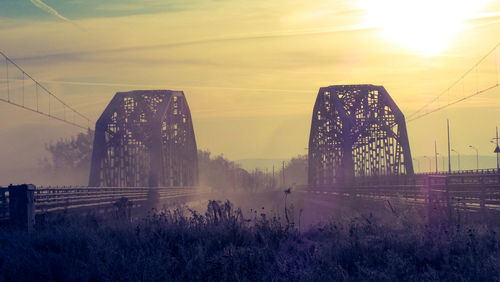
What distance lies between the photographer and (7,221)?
60.5 ft

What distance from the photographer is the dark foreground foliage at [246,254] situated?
1068 cm

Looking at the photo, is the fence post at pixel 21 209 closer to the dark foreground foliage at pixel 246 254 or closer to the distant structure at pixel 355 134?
the dark foreground foliage at pixel 246 254

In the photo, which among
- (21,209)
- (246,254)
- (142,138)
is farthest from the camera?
(142,138)

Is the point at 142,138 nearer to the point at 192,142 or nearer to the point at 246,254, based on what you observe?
the point at 192,142

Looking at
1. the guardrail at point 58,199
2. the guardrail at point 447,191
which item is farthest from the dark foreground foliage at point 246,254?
the guardrail at point 447,191

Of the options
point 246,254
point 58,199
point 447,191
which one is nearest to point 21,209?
point 58,199

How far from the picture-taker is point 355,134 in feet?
252

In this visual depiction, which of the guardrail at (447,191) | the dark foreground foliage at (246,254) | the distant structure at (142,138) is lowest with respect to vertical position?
the dark foreground foliage at (246,254)

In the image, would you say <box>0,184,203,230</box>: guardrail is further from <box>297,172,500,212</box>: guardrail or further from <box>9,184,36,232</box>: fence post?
<box>297,172,500,212</box>: guardrail

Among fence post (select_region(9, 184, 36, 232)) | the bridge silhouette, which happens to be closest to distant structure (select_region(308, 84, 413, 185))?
the bridge silhouette

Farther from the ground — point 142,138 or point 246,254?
point 142,138

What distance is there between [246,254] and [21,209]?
28.5ft

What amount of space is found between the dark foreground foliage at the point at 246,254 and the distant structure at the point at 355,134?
5162 centimetres

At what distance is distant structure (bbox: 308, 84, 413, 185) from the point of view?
2808 inches
